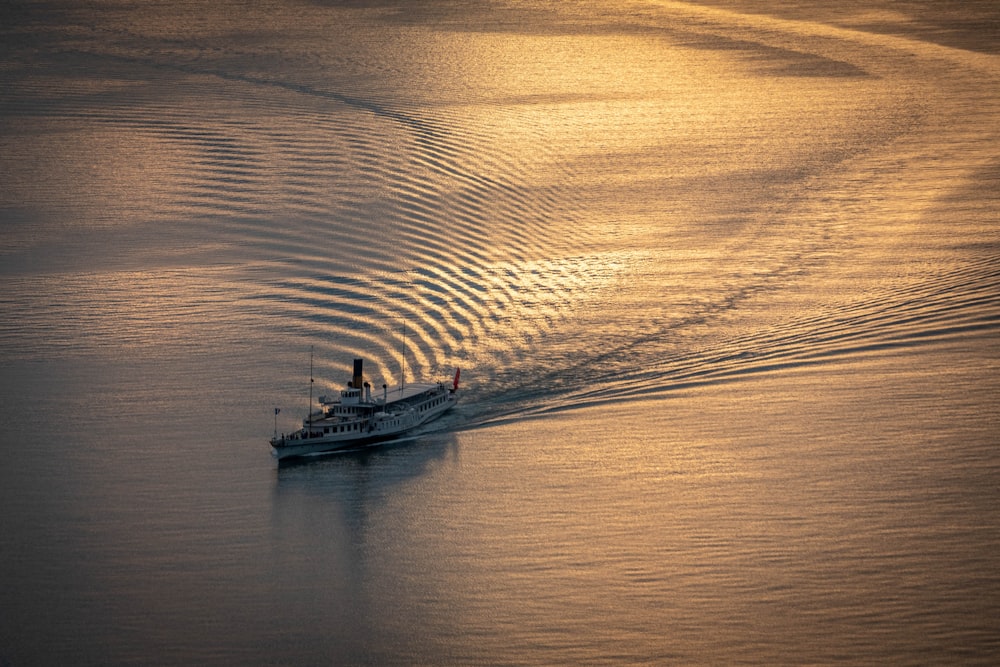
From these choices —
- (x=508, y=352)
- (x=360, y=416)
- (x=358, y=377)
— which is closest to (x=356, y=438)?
(x=360, y=416)

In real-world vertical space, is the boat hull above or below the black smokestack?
below

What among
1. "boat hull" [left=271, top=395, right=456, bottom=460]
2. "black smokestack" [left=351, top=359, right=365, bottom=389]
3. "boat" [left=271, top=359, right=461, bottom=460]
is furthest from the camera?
"black smokestack" [left=351, top=359, right=365, bottom=389]

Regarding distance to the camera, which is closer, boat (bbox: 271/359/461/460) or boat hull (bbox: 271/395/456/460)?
boat hull (bbox: 271/395/456/460)

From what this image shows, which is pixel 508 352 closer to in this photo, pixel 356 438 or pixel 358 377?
pixel 358 377

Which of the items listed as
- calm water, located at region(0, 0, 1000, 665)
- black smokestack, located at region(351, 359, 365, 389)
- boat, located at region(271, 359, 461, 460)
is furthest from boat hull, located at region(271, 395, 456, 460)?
black smokestack, located at region(351, 359, 365, 389)

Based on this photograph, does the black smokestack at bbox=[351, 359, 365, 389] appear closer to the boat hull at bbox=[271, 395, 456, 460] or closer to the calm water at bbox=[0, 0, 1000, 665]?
the boat hull at bbox=[271, 395, 456, 460]

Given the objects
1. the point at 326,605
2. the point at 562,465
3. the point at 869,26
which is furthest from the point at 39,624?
the point at 869,26
